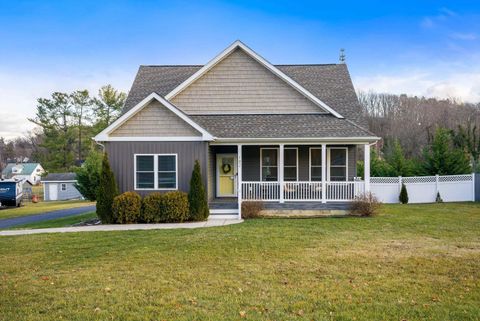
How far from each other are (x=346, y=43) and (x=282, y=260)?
19968 millimetres

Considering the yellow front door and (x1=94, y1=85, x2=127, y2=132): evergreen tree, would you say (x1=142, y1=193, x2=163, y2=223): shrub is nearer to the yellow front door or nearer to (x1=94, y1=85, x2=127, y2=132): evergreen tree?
the yellow front door

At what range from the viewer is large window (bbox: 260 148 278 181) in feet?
55.3

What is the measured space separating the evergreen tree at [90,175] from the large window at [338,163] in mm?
19298

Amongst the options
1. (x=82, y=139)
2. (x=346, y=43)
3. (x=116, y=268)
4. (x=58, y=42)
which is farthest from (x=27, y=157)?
(x=116, y=268)

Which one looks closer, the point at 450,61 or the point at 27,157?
the point at 450,61

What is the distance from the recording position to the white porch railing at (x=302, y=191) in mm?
14906

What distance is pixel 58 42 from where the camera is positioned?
21906 millimetres

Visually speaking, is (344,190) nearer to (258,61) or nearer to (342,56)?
(258,61)

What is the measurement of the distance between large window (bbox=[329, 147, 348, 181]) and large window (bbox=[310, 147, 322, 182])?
50 cm

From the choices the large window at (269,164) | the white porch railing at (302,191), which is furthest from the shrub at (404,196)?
the large window at (269,164)

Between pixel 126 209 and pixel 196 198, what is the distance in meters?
2.57

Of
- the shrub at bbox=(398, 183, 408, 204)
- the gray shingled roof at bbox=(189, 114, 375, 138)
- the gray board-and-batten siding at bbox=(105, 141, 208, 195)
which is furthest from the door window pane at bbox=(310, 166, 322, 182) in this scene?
the shrub at bbox=(398, 183, 408, 204)

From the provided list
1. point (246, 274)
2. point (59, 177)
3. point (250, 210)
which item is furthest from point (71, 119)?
point (246, 274)

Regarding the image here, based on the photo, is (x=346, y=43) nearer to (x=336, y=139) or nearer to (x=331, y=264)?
(x=336, y=139)
